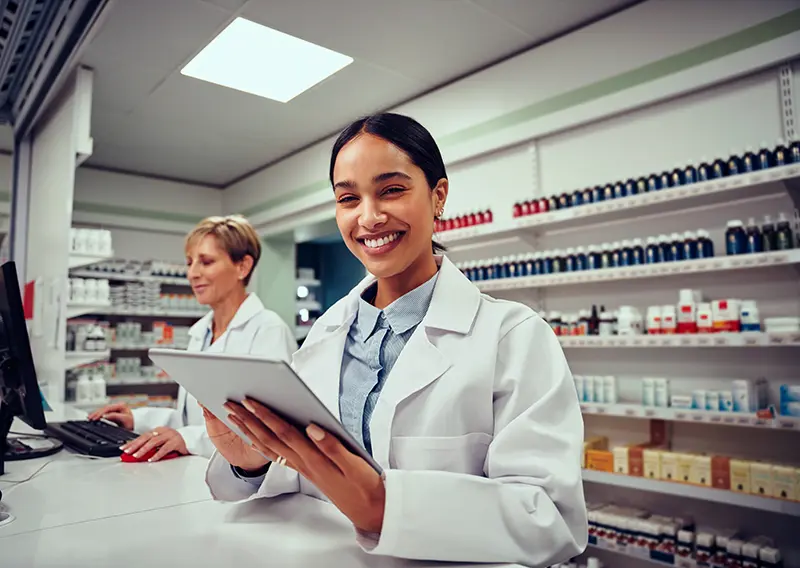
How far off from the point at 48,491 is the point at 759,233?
287 centimetres

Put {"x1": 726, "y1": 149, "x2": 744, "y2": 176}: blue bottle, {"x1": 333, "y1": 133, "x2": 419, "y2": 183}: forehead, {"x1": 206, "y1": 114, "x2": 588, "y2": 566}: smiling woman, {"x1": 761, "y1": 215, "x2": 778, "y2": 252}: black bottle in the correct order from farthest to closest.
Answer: {"x1": 726, "y1": 149, "x2": 744, "y2": 176}: blue bottle
{"x1": 761, "y1": 215, "x2": 778, "y2": 252}: black bottle
{"x1": 333, "y1": 133, "x2": 419, "y2": 183}: forehead
{"x1": 206, "y1": 114, "x2": 588, "y2": 566}: smiling woman

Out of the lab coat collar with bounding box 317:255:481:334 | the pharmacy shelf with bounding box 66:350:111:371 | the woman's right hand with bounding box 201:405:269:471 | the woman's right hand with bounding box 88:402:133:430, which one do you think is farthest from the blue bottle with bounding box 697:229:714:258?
the pharmacy shelf with bounding box 66:350:111:371

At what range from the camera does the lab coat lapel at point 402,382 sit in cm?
108

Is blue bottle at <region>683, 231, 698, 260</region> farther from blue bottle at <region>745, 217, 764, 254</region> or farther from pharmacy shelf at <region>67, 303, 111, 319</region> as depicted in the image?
pharmacy shelf at <region>67, 303, 111, 319</region>

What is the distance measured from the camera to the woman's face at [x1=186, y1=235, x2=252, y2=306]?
2.48 m

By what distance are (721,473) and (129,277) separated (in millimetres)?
5350

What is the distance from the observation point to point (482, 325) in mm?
1123

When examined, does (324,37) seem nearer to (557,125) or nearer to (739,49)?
(557,125)

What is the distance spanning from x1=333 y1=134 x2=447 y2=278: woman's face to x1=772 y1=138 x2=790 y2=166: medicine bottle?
2.08m

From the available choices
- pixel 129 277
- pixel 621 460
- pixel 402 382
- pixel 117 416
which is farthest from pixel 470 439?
pixel 129 277

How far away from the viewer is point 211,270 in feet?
8.13

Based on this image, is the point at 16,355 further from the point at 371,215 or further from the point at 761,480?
the point at 761,480

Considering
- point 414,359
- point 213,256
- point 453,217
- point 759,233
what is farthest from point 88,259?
point 759,233

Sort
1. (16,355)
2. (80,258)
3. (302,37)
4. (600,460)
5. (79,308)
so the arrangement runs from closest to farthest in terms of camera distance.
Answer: (16,355), (600,460), (302,37), (80,258), (79,308)
